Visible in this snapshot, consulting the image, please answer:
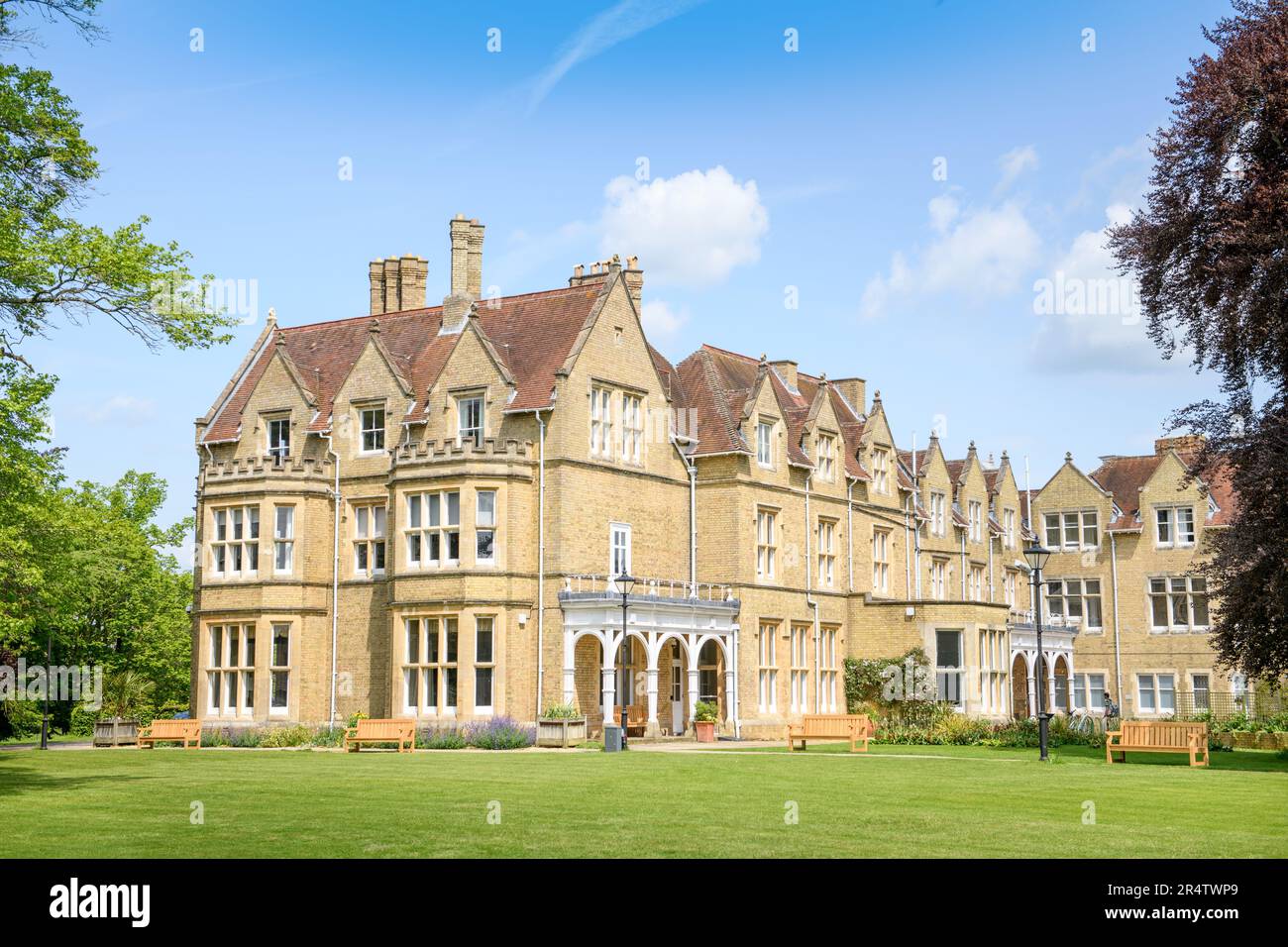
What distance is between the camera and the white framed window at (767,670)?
4628cm

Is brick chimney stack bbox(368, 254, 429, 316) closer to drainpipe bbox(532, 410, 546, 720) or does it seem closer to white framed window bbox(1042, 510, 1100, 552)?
drainpipe bbox(532, 410, 546, 720)

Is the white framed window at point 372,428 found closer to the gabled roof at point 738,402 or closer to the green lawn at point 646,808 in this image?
the gabled roof at point 738,402

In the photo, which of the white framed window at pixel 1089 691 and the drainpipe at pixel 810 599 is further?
the white framed window at pixel 1089 691

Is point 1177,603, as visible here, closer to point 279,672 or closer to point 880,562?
point 880,562

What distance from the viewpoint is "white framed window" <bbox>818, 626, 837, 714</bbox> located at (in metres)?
49.6

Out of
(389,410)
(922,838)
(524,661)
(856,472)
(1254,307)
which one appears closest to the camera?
(922,838)

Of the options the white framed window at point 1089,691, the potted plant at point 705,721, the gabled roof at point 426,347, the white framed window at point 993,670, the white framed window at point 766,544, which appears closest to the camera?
the potted plant at point 705,721

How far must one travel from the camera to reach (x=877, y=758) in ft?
97.8

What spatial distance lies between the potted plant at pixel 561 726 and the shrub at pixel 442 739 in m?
2.03

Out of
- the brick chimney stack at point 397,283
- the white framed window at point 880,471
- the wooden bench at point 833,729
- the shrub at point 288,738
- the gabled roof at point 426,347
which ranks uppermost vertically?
the brick chimney stack at point 397,283

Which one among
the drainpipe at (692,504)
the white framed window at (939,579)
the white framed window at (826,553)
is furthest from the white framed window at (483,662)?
the white framed window at (939,579)
